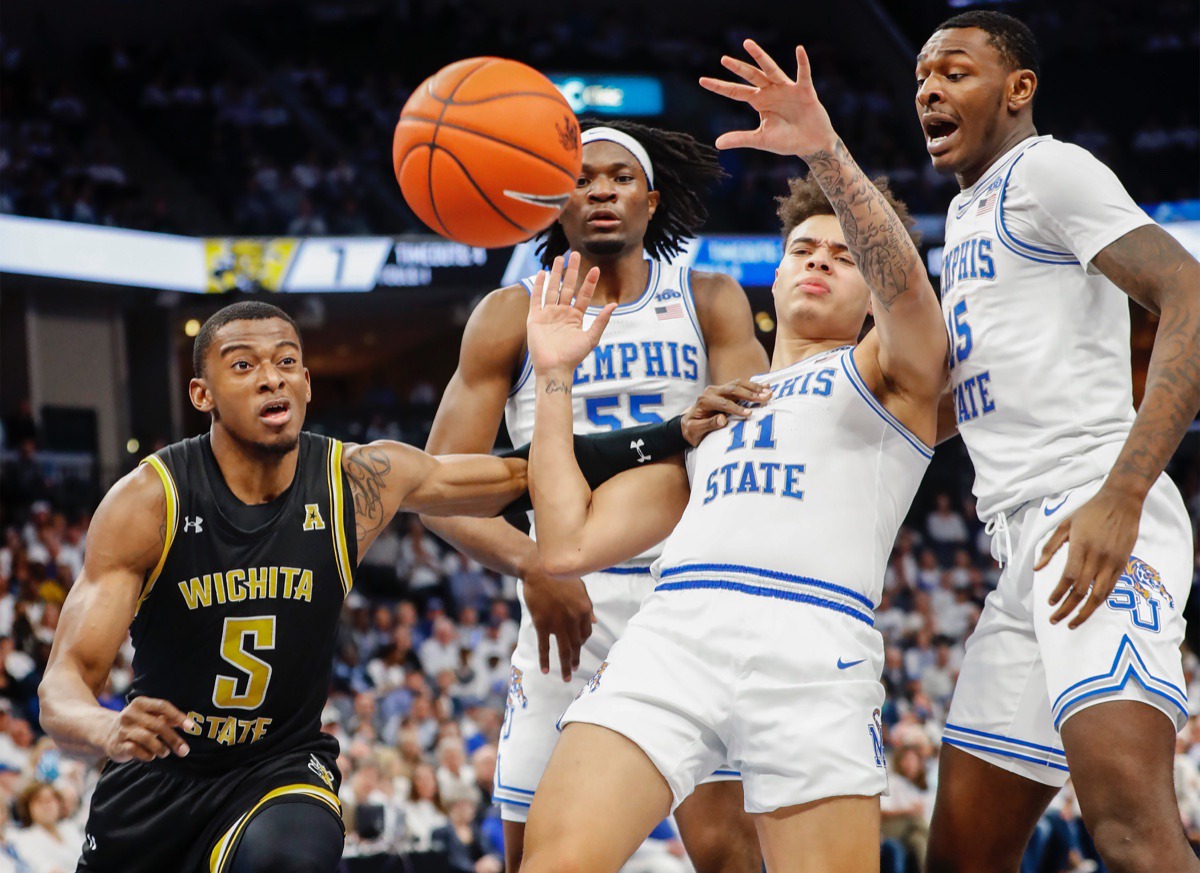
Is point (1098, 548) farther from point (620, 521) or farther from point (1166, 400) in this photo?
point (620, 521)

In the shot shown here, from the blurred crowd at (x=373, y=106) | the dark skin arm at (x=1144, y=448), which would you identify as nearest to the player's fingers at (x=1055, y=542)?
the dark skin arm at (x=1144, y=448)

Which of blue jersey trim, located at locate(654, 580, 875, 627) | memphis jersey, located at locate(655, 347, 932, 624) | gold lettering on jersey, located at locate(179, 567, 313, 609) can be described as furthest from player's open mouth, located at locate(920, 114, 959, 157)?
gold lettering on jersey, located at locate(179, 567, 313, 609)

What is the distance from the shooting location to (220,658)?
Result: 394 cm

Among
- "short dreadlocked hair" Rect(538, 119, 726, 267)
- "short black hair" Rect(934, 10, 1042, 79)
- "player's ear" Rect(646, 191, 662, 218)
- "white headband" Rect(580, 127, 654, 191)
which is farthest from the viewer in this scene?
"short dreadlocked hair" Rect(538, 119, 726, 267)

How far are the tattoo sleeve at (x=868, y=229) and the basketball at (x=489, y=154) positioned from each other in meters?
1.03

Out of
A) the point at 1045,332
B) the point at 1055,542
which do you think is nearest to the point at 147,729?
the point at 1055,542

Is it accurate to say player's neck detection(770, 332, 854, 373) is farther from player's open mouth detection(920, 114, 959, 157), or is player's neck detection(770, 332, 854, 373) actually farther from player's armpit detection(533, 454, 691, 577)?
player's open mouth detection(920, 114, 959, 157)

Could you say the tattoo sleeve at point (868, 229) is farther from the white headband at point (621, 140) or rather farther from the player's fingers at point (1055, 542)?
the white headband at point (621, 140)

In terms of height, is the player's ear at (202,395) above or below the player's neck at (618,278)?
below

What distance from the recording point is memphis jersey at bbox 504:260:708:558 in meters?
4.50

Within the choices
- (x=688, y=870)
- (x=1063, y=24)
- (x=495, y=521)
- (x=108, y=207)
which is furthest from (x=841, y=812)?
(x=1063, y=24)

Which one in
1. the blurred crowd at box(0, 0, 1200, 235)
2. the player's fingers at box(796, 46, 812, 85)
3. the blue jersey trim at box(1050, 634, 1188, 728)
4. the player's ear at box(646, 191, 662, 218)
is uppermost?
the blurred crowd at box(0, 0, 1200, 235)

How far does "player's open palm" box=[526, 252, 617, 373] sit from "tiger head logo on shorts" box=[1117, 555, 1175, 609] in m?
1.46

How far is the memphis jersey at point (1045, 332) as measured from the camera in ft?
11.3
